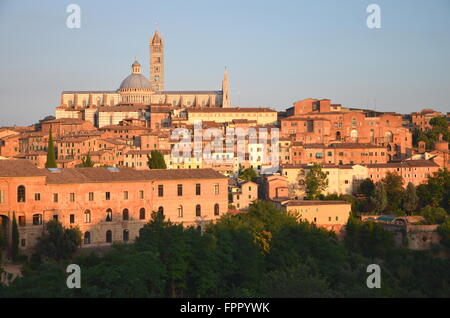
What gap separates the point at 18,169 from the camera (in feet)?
76.1

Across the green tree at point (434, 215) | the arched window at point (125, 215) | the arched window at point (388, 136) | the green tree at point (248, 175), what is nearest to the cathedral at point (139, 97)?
the arched window at point (388, 136)

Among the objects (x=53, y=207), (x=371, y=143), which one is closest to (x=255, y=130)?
(x=371, y=143)

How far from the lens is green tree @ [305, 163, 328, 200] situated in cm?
3494

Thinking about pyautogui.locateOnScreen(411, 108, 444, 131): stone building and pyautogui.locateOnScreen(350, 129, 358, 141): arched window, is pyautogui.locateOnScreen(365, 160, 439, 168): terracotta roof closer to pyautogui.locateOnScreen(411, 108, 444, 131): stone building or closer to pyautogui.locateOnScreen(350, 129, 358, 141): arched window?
pyautogui.locateOnScreen(350, 129, 358, 141): arched window

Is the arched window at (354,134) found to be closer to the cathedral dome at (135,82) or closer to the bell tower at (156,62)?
the cathedral dome at (135,82)

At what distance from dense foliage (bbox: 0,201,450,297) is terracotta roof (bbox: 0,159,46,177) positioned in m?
3.09

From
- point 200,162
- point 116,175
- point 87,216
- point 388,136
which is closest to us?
point 87,216

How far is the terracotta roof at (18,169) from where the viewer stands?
901 inches

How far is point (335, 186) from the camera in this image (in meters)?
36.6

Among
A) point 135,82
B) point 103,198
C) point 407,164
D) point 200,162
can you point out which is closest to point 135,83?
point 135,82

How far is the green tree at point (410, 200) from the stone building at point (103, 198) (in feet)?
36.9

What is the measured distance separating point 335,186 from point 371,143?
8865 mm

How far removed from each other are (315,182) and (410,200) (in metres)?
4.21

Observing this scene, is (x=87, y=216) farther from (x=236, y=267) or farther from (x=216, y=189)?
(x=236, y=267)
